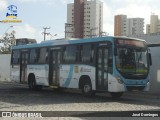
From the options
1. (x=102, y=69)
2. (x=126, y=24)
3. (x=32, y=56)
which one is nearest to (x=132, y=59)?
(x=102, y=69)

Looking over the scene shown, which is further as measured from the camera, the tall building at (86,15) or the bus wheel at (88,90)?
the tall building at (86,15)

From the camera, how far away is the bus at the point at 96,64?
1867 centimetres

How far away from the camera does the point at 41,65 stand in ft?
82.0

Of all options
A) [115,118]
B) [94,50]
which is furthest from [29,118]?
[94,50]

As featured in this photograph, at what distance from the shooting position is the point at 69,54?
2208cm

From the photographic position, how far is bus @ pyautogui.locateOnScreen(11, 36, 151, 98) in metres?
18.7

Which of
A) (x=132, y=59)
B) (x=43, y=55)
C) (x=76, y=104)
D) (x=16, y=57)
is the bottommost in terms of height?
(x=76, y=104)

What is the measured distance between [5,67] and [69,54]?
23.4 metres

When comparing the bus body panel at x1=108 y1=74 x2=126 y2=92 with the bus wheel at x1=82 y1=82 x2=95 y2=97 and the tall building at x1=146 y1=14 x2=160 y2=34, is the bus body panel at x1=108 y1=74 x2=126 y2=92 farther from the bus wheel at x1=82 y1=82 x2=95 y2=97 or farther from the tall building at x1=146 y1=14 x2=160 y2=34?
the tall building at x1=146 y1=14 x2=160 y2=34

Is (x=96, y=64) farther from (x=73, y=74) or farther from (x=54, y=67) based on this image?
(x=54, y=67)

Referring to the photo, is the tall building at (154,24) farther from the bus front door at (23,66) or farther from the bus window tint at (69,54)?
the bus window tint at (69,54)

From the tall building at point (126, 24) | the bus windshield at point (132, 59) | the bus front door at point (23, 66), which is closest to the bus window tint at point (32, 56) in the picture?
the bus front door at point (23, 66)

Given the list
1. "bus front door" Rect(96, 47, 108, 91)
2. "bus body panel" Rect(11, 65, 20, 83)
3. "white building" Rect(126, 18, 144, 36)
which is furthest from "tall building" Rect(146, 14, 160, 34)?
"bus front door" Rect(96, 47, 108, 91)

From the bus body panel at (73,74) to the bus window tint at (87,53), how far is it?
14.8 inches
